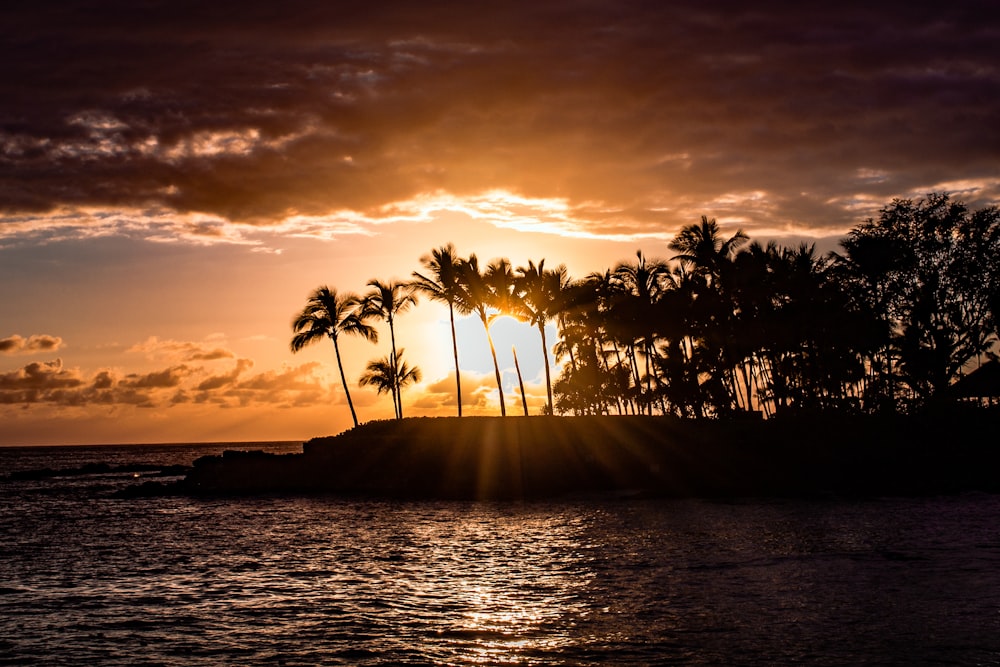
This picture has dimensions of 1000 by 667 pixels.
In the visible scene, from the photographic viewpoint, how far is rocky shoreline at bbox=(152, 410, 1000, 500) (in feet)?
136

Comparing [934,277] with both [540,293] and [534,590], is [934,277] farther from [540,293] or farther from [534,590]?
[534,590]

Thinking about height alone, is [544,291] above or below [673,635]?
above

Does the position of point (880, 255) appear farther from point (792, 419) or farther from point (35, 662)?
point (35, 662)

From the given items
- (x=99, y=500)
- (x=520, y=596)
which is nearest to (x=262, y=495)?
(x=99, y=500)

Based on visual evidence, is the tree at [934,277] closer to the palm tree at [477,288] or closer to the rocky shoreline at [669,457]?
the rocky shoreline at [669,457]

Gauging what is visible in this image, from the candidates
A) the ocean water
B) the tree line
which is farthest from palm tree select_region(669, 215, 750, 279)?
the ocean water

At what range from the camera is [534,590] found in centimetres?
1681

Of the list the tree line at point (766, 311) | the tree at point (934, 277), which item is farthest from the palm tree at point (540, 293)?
the tree at point (934, 277)

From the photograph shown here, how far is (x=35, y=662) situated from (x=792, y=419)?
44.6 metres

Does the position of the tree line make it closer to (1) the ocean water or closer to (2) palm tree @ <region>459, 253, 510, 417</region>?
(2) palm tree @ <region>459, 253, 510, 417</region>

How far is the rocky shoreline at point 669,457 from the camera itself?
4134cm

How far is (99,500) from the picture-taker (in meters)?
52.5

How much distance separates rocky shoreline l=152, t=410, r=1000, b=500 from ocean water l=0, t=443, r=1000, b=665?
8.81 m

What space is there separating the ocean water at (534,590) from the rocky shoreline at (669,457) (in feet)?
28.9
